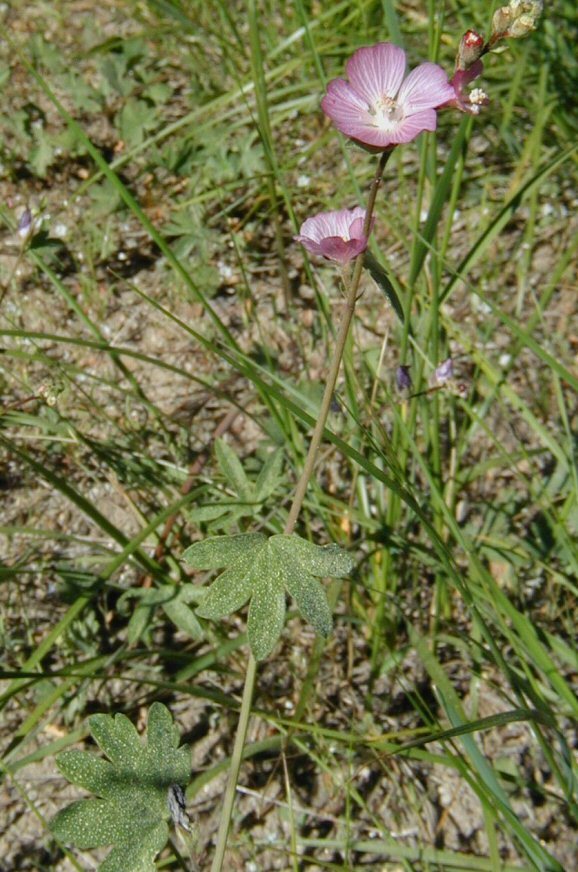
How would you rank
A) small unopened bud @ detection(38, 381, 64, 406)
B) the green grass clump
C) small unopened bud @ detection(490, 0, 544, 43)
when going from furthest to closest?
the green grass clump → small unopened bud @ detection(38, 381, 64, 406) → small unopened bud @ detection(490, 0, 544, 43)

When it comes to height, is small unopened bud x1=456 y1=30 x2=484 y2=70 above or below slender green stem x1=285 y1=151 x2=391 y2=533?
above

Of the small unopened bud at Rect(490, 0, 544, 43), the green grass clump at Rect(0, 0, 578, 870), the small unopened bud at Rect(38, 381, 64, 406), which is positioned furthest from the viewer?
the green grass clump at Rect(0, 0, 578, 870)

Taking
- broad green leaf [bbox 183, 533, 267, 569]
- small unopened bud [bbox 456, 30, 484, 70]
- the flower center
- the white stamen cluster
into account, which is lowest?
broad green leaf [bbox 183, 533, 267, 569]

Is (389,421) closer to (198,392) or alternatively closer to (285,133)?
(198,392)

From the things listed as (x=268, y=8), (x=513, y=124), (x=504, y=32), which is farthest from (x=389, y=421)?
(x=268, y=8)

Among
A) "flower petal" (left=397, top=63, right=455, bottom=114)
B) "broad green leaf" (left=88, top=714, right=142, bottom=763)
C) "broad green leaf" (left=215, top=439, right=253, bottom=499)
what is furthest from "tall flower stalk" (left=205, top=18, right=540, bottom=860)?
"broad green leaf" (left=215, top=439, right=253, bottom=499)

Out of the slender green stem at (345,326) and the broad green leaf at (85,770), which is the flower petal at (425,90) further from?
the broad green leaf at (85,770)

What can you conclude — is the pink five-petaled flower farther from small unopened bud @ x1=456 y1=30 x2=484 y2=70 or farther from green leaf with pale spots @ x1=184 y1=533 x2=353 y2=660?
green leaf with pale spots @ x1=184 y1=533 x2=353 y2=660
